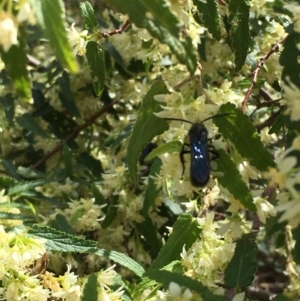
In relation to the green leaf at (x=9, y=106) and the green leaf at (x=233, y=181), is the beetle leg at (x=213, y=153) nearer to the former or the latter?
the green leaf at (x=233, y=181)

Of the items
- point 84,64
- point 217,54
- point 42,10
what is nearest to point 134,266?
point 42,10

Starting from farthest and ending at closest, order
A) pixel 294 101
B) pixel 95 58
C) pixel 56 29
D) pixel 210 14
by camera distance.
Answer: pixel 95 58
pixel 210 14
pixel 294 101
pixel 56 29

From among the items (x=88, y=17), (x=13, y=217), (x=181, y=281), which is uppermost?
(x=88, y=17)

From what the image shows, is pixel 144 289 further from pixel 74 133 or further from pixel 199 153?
→ pixel 74 133

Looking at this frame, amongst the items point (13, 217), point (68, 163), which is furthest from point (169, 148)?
point (68, 163)

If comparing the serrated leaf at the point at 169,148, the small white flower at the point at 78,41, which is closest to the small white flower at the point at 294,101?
the serrated leaf at the point at 169,148
